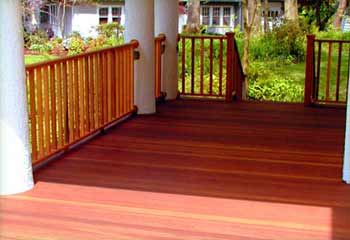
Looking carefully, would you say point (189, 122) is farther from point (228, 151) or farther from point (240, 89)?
point (240, 89)

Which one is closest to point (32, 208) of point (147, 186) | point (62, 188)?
Answer: point (62, 188)

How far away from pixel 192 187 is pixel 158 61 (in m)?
3.53

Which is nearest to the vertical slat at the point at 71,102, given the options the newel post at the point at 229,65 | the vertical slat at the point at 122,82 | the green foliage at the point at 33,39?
the vertical slat at the point at 122,82

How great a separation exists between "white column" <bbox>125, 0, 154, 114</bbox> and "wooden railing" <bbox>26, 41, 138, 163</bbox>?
113 mm

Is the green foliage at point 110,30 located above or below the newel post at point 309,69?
above

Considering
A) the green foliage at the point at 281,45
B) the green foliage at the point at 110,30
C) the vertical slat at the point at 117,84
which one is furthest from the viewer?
the green foliage at the point at 110,30

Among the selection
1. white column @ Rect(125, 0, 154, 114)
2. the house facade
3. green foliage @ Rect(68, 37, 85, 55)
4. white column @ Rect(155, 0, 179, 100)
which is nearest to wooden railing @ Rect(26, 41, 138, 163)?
white column @ Rect(125, 0, 154, 114)

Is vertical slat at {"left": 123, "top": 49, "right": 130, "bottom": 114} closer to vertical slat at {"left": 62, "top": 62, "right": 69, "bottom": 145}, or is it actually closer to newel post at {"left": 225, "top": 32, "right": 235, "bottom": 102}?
vertical slat at {"left": 62, "top": 62, "right": 69, "bottom": 145}

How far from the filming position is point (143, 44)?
6664 millimetres

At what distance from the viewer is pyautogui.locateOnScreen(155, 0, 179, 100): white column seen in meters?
7.61

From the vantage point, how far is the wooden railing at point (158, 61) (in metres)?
7.42

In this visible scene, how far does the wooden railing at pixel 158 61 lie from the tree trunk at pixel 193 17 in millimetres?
11388

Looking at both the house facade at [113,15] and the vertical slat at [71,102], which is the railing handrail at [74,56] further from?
the house facade at [113,15]

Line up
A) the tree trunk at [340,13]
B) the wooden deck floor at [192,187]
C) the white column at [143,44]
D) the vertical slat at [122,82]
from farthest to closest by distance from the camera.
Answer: the tree trunk at [340,13] → the white column at [143,44] → the vertical slat at [122,82] → the wooden deck floor at [192,187]
